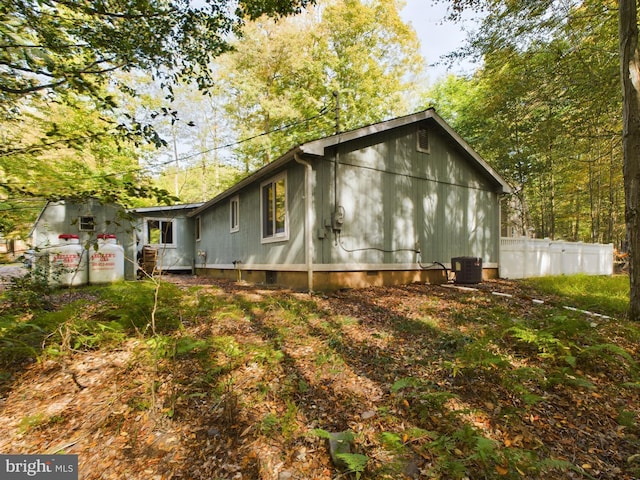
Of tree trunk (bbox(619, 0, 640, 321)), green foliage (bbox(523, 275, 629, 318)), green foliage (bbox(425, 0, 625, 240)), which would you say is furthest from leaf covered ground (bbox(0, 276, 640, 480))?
green foliage (bbox(425, 0, 625, 240))

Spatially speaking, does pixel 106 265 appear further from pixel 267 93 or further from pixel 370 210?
pixel 267 93

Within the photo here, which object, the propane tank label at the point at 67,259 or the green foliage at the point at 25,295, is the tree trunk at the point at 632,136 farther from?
the propane tank label at the point at 67,259

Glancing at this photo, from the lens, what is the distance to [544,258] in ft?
35.6

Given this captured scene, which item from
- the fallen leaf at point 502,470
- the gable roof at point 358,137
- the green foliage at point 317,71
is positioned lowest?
the fallen leaf at point 502,470

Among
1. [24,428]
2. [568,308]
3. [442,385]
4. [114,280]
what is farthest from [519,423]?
[114,280]

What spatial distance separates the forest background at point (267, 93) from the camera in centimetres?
348

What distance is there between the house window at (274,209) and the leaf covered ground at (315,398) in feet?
12.8

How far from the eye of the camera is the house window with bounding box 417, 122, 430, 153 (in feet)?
27.9

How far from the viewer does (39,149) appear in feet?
11.4

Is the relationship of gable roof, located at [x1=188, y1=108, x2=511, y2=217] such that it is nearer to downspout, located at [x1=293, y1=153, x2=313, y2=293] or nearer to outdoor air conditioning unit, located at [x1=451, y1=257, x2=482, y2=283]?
downspout, located at [x1=293, y1=153, x2=313, y2=293]

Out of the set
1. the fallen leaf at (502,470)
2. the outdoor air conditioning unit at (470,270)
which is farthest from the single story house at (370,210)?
the fallen leaf at (502,470)

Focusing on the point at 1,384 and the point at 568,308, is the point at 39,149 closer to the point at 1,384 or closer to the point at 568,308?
the point at 1,384

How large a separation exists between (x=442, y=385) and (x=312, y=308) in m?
2.80

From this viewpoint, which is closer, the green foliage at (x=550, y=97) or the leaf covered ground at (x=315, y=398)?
the leaf covered ground at (x=315, y=398)
